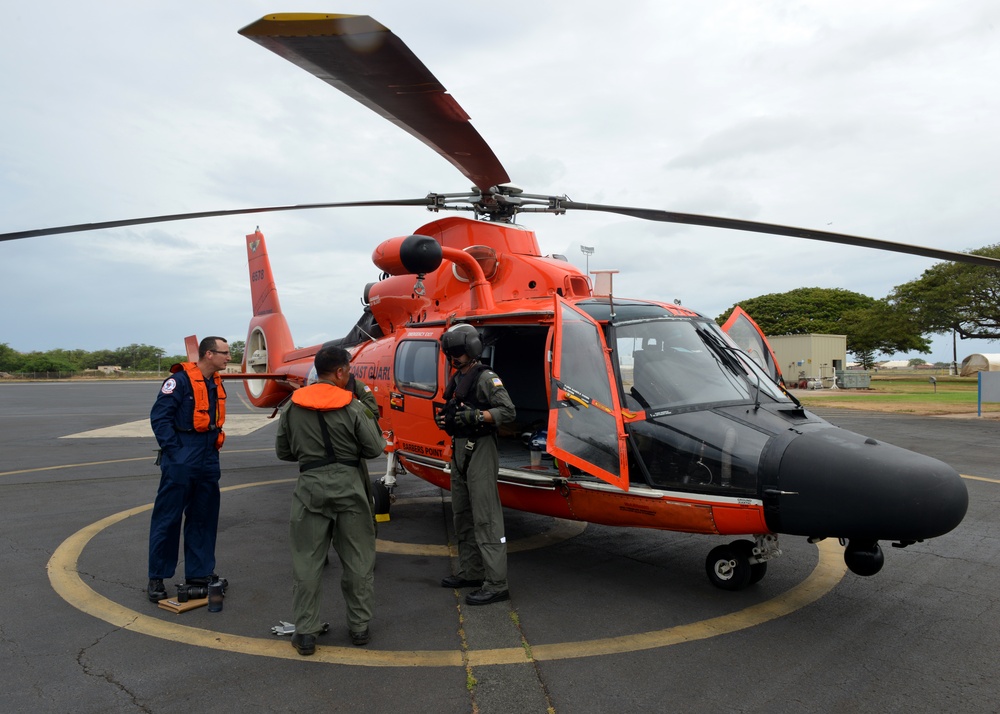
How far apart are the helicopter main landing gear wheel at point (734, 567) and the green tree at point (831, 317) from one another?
146 feet

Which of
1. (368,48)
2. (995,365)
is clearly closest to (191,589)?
(368,48)

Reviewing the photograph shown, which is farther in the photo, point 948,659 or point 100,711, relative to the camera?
Answer: point 948,659

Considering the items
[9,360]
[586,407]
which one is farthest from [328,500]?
[9,360]

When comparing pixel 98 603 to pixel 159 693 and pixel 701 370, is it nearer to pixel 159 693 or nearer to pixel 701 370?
pixel 159 693

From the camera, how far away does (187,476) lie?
4.54m

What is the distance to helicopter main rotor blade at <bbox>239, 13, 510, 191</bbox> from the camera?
3.60 meters

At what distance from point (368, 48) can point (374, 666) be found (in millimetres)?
3696

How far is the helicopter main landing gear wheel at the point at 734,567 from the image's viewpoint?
4.66 metres

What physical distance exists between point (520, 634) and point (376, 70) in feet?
12.6

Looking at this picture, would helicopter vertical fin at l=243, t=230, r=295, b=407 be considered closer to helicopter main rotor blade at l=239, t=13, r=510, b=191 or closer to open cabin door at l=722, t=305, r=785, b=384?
helicopter main rotor blade at l=239, t=13, r=510, b=191

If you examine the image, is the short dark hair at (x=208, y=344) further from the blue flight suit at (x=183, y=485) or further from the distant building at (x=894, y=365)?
the distant building at (x=894, y=365)

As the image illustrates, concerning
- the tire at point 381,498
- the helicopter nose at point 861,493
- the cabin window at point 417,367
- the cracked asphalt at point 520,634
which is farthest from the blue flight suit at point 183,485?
the helicopter nose at point 861,493

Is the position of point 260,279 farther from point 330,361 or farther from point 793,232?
point 793,232

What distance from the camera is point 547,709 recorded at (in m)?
3.13
